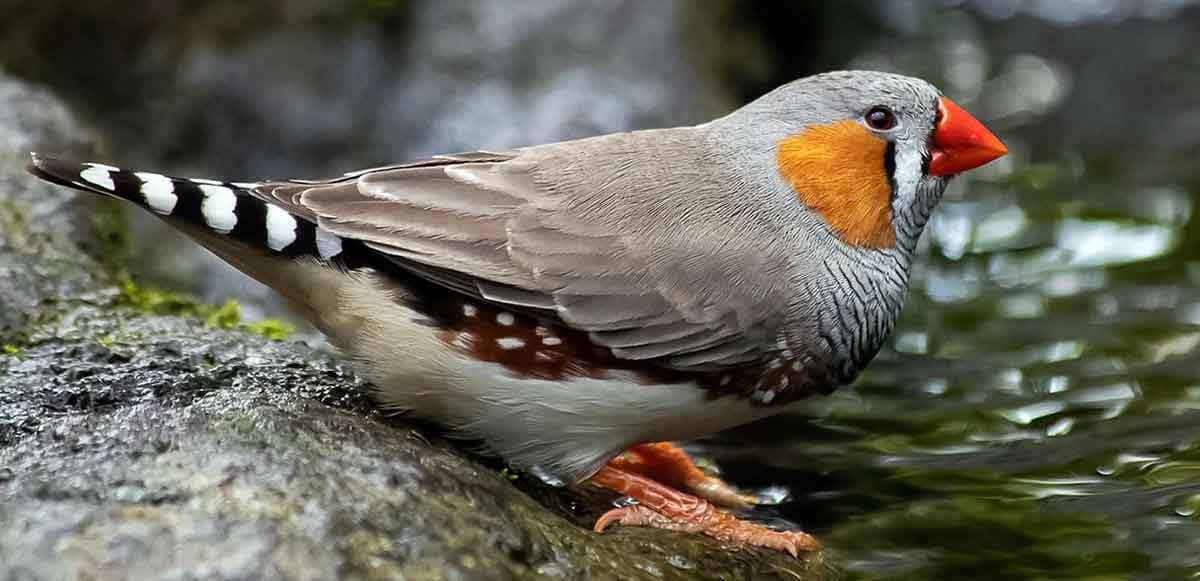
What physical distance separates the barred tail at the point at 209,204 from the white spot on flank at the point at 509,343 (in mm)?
493

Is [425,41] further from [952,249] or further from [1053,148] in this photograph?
[1053,148]

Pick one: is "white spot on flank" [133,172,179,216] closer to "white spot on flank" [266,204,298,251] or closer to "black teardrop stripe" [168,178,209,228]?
"black teardrop stripe" [168,178,209,228]

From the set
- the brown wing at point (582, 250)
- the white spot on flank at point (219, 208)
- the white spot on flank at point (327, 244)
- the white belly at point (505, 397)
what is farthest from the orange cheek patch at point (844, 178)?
the white spot on flank at point (219, 208)

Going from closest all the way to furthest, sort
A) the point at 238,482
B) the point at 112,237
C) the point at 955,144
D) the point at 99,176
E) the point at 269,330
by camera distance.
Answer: the point at 238,482, the point at 99,176, the point at 955,144, the point at 269,330, the point at 112,237

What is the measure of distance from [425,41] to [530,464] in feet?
14.3

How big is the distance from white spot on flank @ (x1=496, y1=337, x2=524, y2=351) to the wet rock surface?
308 mm

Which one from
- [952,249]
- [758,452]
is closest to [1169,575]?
[758,452]

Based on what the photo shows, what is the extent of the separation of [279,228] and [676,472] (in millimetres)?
1500

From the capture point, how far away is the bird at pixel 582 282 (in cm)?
353

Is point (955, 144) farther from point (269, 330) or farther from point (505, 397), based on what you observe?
point (269, 330)

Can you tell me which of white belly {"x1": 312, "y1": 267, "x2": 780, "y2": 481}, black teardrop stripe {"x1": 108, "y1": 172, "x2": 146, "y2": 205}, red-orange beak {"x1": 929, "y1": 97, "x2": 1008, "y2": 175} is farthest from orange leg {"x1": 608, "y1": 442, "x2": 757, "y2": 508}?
black teardrop stripe {"x1": 108, "y1": 172, "x2": 146, "y2": 205}

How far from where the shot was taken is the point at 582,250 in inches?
143

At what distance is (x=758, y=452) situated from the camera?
4.79 meters

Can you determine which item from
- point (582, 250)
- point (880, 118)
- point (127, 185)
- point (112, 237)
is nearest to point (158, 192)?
point (127, 185)
